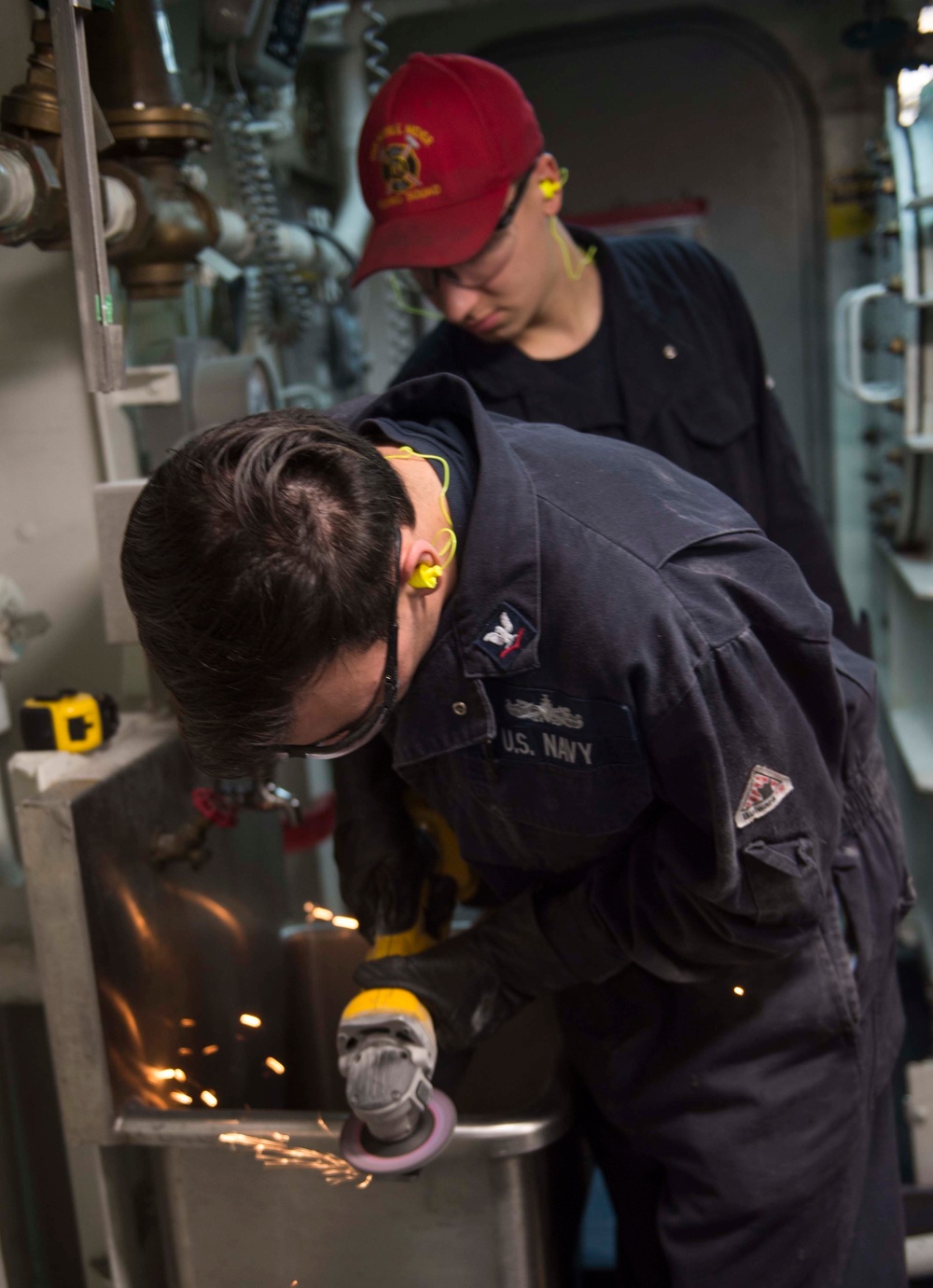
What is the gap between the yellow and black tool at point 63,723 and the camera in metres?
1.37

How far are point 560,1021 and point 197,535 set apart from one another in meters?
0.83

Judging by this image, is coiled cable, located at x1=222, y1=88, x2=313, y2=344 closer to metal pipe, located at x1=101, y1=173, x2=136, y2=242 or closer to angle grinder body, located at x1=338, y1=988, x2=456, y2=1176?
metal pipe, located at x1=101, y1=173, x2=136, y2=242

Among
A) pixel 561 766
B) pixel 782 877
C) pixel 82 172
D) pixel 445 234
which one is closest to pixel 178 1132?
pixel 561 766

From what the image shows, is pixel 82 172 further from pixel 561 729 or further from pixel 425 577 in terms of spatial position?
pixel 561 729

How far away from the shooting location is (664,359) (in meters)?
1.70

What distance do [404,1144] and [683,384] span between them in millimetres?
1134

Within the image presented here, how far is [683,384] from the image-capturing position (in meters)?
1.70

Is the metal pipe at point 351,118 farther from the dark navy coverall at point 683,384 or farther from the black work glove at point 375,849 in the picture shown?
the black work glove at point 375,849

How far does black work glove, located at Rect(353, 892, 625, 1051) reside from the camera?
4.07 ft

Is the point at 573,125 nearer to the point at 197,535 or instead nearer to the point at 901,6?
the point at 901,6

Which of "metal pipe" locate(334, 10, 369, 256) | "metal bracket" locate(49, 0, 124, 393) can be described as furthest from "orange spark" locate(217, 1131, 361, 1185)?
"metal pipe" locate(334, 10, 369, 256)

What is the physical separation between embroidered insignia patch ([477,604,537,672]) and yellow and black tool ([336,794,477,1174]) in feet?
1.41

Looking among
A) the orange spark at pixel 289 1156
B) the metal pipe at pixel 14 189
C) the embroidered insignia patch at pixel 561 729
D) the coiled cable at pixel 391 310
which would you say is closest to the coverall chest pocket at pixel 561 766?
the embroidered insignia patch at pixel 561 729

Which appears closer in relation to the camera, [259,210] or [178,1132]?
[178,1132]
